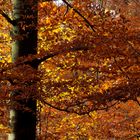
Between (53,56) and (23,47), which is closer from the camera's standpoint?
(53,56)

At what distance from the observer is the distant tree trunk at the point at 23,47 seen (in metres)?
6.13

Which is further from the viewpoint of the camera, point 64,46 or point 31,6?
point 31,6

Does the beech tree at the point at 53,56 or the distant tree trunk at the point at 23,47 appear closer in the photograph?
the beech tree at the point at 53,56

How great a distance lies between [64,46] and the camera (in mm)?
5797

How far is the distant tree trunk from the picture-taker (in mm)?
6129

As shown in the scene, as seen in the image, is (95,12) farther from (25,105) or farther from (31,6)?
(25,105)

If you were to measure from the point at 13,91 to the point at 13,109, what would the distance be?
0.42 m

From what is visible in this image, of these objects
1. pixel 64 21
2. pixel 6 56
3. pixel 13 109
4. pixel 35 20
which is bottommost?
pixel 13 109

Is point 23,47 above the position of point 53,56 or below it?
above

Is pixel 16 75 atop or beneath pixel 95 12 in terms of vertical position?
beneath

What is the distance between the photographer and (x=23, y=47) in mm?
6250

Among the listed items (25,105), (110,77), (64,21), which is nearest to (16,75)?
(25,105)

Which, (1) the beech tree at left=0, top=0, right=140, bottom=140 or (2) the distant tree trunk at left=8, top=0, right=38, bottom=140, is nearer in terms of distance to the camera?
(1) the beech tree at left=0, top=0, right=140, bottom=140

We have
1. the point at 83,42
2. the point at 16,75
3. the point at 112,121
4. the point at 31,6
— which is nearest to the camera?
the point at 16,75
